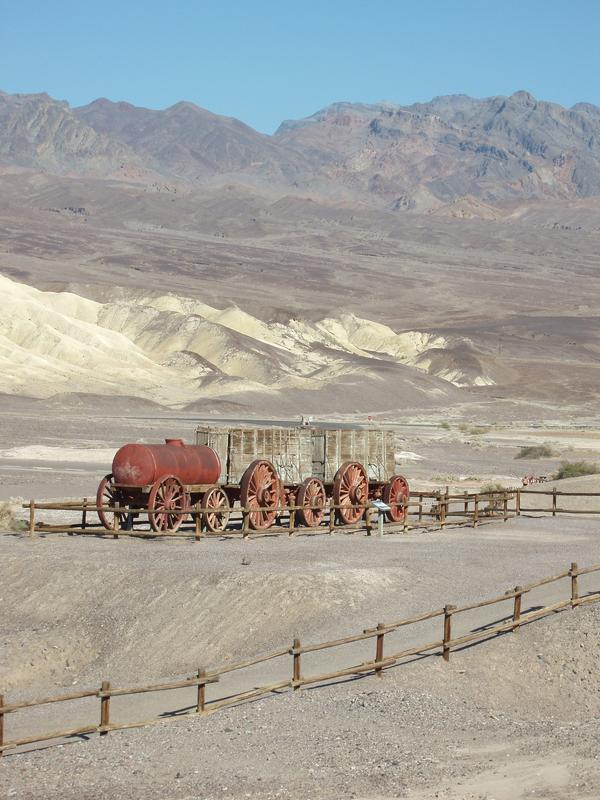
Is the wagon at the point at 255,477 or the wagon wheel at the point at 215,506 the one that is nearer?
the wagon at the point at 255,477

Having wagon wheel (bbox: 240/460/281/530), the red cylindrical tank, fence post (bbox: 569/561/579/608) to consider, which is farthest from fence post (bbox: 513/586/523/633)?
the red cylindrical tank

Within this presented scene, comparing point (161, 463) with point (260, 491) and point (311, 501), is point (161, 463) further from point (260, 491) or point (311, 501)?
point (311, 501)

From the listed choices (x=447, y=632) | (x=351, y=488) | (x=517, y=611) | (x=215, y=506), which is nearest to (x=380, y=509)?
(x=215, y=506)

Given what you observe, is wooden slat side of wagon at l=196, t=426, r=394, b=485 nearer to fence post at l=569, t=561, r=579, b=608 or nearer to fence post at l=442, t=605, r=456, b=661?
fence post at l=569, t=561, r=579, b=608

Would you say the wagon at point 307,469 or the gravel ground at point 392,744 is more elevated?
the wagon at point 307,469

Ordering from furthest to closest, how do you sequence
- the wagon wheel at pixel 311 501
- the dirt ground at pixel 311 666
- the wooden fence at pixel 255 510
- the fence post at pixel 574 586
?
the wagon wheel at pixel 311 501, the wooden fence at pixel 255 510, the fence post at pixel 574 586, the dirt ground at pixel 311 666

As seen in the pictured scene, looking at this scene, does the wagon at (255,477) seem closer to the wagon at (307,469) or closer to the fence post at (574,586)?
the wagon at (307,469)

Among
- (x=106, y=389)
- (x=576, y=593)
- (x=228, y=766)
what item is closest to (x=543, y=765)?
(x=228, y=766)

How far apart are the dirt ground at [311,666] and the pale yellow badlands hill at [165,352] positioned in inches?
2491

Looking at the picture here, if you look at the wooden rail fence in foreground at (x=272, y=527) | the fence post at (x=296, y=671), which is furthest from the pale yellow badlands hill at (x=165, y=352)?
the fence post at (x=296, y=671)

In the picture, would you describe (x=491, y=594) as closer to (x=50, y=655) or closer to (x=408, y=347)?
(x=50, y=655)

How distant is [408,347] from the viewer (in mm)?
137375

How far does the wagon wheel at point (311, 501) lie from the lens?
28.8 metres

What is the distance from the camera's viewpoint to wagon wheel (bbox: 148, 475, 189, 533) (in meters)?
26.4
